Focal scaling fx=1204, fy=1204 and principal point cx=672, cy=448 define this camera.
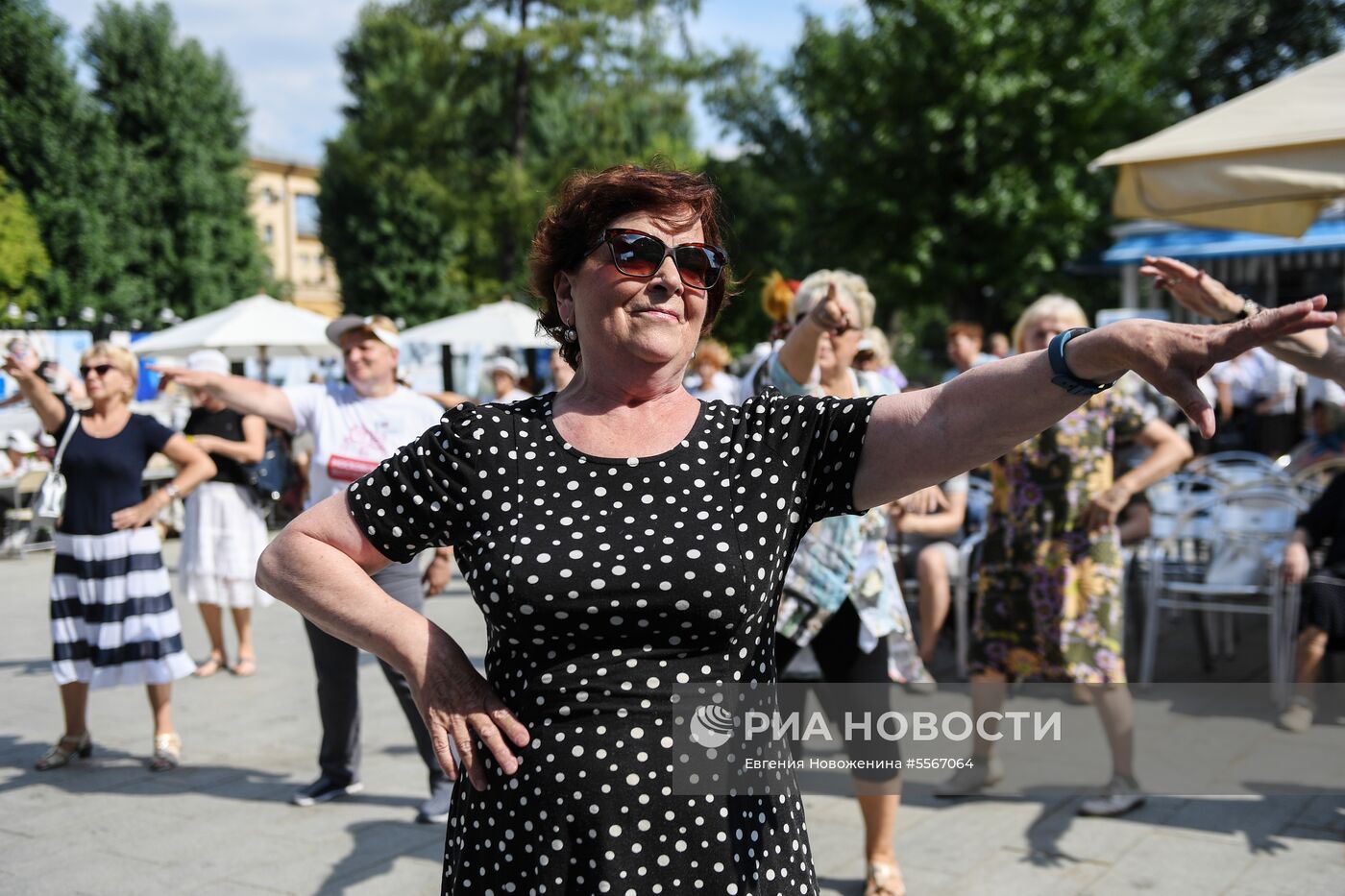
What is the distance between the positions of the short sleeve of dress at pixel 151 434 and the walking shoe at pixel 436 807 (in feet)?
7.69

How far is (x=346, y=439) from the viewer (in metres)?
5.18

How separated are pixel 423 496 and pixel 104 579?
14.3 feet

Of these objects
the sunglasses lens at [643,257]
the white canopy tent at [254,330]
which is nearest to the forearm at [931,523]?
the sunglasses lens at [643,257]

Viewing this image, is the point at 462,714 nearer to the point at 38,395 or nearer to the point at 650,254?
the point at 650,254

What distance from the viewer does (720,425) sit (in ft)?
7.15

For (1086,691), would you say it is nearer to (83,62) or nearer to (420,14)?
(420,14)

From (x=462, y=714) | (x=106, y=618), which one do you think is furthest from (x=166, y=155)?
(x=462, y=714)

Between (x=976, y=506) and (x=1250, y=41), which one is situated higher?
(x=1250, y=41)

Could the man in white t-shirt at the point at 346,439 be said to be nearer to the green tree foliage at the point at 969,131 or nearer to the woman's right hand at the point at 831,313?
the woman's right hand at the point at 831,313

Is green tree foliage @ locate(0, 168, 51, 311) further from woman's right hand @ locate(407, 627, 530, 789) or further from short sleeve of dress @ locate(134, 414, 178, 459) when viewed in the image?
woman's right hand @ locate(407, 627, 530, 789)

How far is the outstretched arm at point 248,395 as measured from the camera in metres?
4.89

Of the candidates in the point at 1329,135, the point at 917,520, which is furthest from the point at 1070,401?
the point at 917,520

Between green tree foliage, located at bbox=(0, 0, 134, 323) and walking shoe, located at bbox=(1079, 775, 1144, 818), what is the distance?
31.2m

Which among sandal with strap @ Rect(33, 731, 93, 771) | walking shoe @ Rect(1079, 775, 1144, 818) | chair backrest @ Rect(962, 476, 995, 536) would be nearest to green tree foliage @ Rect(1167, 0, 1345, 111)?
chair backrest @ Rect(962, 476, 995, 536)
